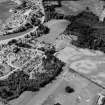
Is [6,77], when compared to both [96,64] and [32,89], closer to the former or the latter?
[32,89]

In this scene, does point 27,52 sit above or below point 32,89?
above

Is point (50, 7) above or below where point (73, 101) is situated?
above

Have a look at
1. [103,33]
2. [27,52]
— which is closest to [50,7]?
[103,33]

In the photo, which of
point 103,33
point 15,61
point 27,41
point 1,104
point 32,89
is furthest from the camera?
point 103,33

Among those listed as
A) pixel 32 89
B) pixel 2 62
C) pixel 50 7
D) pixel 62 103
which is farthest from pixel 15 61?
pixel 50 7

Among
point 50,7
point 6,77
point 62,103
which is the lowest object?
point 62,103

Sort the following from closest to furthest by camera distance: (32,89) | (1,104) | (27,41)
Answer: (1,104) → (32,89) → (27,41)

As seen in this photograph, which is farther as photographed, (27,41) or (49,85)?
(27,41)

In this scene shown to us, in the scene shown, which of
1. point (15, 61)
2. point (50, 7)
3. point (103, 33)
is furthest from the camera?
point (50, 7)

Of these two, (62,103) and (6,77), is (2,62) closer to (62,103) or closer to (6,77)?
(6,77)
